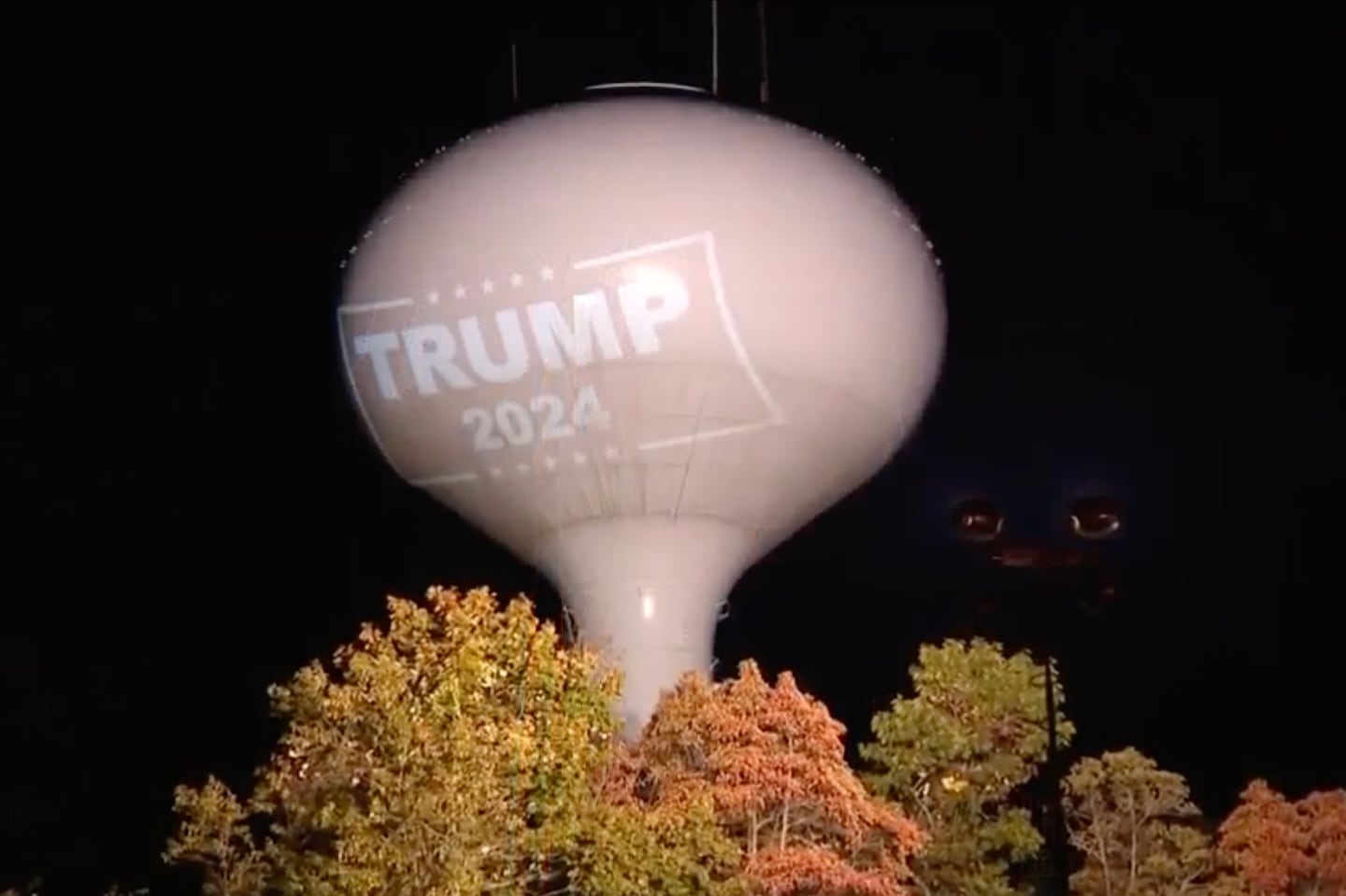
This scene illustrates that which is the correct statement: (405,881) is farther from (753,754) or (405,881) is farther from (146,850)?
(146,850)

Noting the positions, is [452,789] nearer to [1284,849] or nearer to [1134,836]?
[1134,836]

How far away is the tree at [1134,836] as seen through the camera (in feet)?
69.3

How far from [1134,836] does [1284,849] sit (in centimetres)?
150

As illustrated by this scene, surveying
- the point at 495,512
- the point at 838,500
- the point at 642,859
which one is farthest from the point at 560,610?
the point at 642,859

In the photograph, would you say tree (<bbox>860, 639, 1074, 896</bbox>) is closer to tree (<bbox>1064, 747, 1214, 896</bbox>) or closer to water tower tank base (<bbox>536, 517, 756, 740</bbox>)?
tree (<bbox>1064, 747, 1214, 896</bbox>)

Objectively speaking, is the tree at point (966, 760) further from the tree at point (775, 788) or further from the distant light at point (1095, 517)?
the distant light at point (1095, 517)

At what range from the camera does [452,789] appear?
16.3 m

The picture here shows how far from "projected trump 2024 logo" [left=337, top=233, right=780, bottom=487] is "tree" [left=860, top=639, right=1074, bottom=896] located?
3.45 m

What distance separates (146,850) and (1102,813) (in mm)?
12149

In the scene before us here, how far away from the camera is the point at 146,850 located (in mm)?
25953

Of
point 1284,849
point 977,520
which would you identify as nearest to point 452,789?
point 977,520

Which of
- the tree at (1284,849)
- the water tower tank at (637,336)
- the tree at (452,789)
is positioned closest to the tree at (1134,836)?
the tree at (1284,849)

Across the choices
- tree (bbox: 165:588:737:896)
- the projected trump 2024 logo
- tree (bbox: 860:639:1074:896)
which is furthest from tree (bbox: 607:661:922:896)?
the projected trump 2024 logo

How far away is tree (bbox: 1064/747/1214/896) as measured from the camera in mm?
21125
